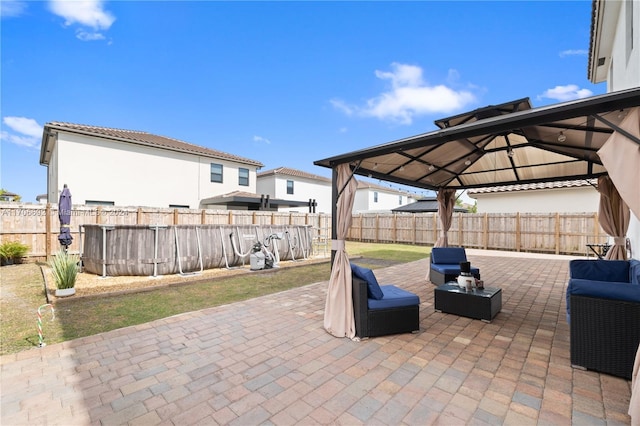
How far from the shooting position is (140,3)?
7938 mm

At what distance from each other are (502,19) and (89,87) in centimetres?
1551

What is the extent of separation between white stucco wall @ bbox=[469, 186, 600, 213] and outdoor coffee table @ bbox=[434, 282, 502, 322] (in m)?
13.2

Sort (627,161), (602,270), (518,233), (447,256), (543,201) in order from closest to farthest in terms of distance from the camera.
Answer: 1. (627,161)
2. (602,270)
3. (447,256)
4. (518,233)
5. (543,201)

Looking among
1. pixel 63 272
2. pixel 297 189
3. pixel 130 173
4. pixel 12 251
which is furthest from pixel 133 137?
pixel 297 189

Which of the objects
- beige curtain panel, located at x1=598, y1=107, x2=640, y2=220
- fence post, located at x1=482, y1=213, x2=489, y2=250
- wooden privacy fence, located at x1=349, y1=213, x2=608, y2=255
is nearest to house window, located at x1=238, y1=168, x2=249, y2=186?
wooden privacy fence, located at x1=349, y1=213, x2=608, y2=255

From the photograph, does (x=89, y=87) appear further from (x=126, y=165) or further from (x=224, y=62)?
(x=224, y=62)

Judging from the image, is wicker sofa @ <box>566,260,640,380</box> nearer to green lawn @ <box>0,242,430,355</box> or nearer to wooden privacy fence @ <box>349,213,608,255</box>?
green lawn @ <box>0,242,430,355</box>

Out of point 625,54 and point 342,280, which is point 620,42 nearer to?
point 625,54

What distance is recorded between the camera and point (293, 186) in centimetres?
2481

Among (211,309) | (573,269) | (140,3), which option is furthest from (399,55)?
(211,309)

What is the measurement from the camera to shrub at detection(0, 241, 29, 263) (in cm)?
904

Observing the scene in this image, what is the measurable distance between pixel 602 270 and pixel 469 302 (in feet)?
8.07

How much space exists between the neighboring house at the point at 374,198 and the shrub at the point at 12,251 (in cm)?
2421

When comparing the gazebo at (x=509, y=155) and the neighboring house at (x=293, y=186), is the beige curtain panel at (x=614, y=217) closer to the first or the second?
the gazebo at (x=509, y=155)
